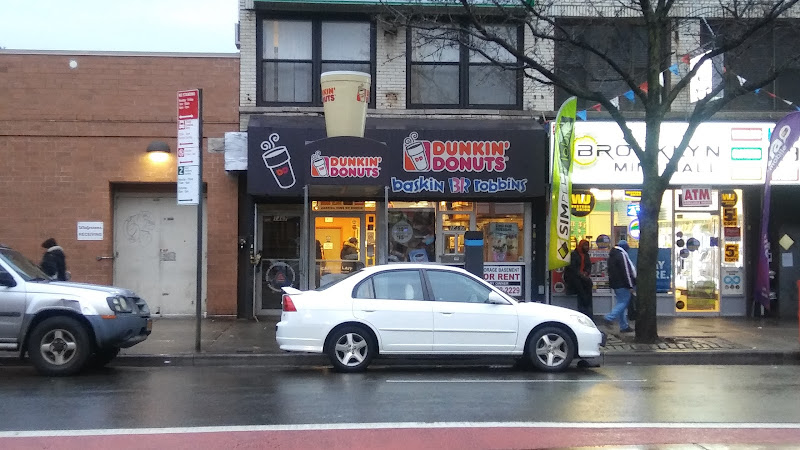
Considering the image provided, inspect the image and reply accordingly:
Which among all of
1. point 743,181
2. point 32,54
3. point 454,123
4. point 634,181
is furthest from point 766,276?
point 32,54

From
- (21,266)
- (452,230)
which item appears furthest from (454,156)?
(21,266)

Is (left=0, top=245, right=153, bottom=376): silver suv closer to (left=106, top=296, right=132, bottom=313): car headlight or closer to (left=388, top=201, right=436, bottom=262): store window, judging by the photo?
(left=106, top=296, right=132, bottom=313): car headlight

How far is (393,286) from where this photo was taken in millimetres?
10820

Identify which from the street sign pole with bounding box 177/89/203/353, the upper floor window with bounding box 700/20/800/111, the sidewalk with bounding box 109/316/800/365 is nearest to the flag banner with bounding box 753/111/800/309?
the sidewalk with bounding box 109/316/800/365

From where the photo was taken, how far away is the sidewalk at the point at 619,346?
12.0 meters

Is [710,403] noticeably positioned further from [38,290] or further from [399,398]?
[38,290]

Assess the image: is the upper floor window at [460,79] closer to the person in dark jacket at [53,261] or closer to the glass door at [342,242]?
the glass door at [342,242]

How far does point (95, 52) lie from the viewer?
16047 mm

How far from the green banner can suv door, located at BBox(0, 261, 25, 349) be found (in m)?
8.85

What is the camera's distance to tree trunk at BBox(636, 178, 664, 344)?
13.1 meters

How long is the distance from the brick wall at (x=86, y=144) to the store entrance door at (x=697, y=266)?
962 centimetres

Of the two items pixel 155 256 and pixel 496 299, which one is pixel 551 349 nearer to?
pixel 496 299

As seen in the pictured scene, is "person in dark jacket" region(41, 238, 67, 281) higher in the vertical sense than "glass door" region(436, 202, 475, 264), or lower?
lower

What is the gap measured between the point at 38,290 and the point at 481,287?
5.94 metres
